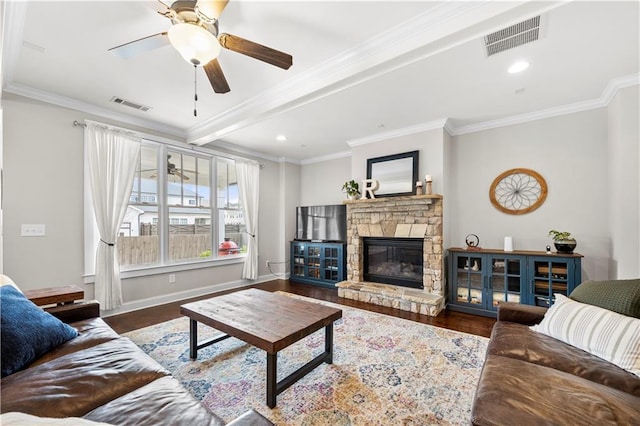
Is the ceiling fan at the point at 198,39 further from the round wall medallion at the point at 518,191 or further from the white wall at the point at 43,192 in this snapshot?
the round wall medallion at the point at 518,191

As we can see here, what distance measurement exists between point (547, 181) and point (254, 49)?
3.87 meters

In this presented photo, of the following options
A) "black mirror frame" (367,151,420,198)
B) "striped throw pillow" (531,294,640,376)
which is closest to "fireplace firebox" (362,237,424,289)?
"black mirror frame" (367,151,420,198)

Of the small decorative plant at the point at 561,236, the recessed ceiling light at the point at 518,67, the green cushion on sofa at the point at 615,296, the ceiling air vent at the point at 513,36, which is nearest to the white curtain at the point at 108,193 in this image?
the ceiling air vent at the point at 513,36

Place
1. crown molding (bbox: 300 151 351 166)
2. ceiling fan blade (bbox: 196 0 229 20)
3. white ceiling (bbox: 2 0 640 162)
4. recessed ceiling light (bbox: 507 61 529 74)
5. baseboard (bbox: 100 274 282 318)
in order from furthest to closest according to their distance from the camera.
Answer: crown molding (bbox: 300 151 351 166)
baseboard (bbox: 100 274 282 318)
recessed ceiling light (bbox: 507 61 529 74)
white ceiling (bbox: 2 0 640 162)
ceiling fan blade (bbox: 196 0 229 20)

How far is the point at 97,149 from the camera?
138 inches

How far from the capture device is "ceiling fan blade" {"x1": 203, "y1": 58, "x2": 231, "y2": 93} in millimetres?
2117

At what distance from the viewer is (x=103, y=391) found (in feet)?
4.56

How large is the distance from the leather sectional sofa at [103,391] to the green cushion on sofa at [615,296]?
2.26 meters

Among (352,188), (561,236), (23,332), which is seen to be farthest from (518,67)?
(23,332)

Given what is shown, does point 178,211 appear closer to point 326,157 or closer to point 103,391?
point 326,157

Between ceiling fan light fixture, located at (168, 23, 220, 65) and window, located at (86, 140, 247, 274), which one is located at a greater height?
ceiling fan light fixture, located at (168, 23, 220, 65)

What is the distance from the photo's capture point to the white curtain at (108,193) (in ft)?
11.4

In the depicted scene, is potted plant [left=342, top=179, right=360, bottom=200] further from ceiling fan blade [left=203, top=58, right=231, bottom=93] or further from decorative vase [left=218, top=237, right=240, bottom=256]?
ceiling fan blade [left=203, top=58, right=231, bottom=93]

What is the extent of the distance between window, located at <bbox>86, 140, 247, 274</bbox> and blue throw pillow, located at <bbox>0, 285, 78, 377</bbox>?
6.40 feet
